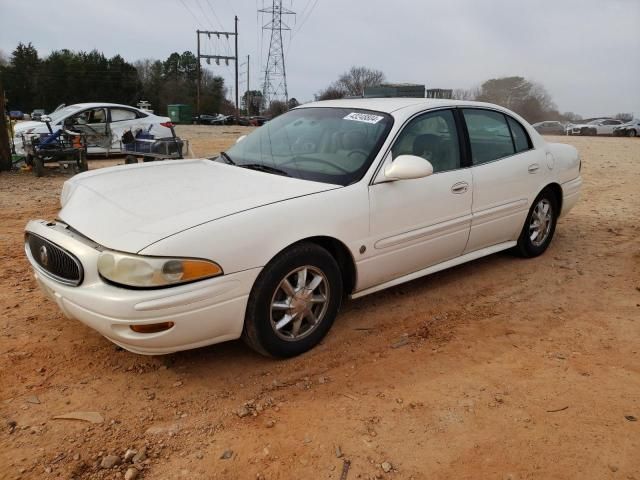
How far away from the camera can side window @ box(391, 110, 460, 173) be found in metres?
3.63

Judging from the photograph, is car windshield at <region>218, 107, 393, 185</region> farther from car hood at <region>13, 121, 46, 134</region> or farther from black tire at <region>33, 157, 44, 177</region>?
car hood at <region>13, 121, 46, 134</region>

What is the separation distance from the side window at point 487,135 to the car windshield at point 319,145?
87cm

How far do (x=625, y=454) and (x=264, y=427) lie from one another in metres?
1.65

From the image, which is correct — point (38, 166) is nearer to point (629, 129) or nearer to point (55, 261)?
point (55, 261)

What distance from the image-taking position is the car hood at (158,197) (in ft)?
8.65

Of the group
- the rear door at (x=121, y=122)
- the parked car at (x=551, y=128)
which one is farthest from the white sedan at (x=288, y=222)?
the parked car at (x=551, y=128)

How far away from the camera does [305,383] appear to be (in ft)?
9.29

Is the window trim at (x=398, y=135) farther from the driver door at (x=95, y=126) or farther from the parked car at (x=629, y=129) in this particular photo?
the parked car at (x=629, y=129)

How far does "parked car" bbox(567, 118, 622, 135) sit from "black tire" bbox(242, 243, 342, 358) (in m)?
34.7

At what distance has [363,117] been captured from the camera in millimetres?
3764

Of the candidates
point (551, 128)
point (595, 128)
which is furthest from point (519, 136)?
point (551, 128)

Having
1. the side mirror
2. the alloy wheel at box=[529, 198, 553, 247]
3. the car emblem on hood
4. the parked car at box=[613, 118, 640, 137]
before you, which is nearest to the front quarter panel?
the side mirror

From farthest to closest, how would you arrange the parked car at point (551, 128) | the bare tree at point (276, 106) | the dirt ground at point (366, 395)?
the bare tree at point (276, 106) → the parked car at point (551, 128) → the dirt ground at point (366, 395)

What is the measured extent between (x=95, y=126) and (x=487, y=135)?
10.6m
